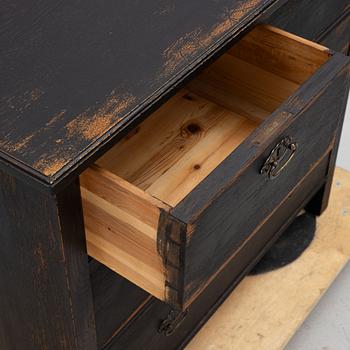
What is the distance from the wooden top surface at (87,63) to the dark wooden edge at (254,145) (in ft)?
0.33

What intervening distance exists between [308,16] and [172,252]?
565 millimetres

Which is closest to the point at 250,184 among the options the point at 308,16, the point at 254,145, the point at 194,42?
the point at 254,145

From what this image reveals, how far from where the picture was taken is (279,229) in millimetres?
1352

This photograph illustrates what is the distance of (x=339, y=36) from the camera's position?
4.69ft

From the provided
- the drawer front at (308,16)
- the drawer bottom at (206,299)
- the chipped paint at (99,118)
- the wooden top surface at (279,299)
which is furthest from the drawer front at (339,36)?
the chipped paint at (99,118)

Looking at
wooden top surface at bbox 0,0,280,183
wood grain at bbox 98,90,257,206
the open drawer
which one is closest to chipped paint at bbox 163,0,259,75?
wooden top surface at bbox 0,0,280,183

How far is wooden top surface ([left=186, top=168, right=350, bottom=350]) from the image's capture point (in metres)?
1.33

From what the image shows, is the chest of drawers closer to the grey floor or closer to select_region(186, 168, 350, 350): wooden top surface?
select_region(186, 168, 350, 350): wooden top surface

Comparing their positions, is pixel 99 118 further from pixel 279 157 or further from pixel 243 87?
pixel 243 87

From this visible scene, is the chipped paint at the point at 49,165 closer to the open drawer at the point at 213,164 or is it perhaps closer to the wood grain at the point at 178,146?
the open drawer at the point at 213,164

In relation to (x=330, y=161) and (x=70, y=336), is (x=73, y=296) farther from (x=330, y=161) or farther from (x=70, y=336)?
(x=330, y=161)

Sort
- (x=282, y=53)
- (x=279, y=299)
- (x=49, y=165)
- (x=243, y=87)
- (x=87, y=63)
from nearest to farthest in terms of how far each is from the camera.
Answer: (x=49, y=165) → (x=87, y=63) → (x=282, y=53) → (x=243, y=87) → (x=279, y=299)

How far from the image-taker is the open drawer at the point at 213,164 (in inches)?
32.6

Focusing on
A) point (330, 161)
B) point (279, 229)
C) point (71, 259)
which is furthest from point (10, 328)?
point (330, 161)
